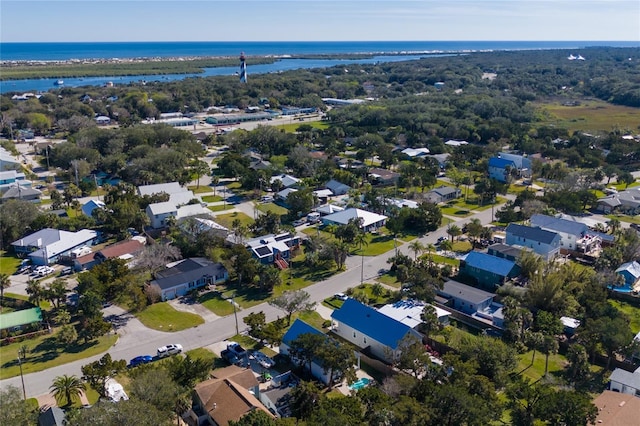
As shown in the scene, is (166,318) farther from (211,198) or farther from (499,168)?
(499,168)

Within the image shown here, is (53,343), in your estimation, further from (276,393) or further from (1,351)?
(276,393)

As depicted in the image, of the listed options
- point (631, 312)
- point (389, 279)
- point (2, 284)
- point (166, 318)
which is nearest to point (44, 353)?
point (166, 318)

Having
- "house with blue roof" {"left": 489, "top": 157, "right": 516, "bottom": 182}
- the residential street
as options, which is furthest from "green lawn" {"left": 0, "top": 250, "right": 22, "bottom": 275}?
"house with blue roof" {"left": 489, "top": 157, "right": 516, "bottom": 182}

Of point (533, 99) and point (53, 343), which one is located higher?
point (533, 99)

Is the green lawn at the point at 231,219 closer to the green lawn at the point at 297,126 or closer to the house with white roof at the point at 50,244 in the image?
the house with white roof at the point at 50,244

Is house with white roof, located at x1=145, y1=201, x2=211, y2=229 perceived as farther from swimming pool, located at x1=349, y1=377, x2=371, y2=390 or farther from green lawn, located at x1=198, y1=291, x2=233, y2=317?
swimming pool, located at x1=349, y1=377, x2=371, y2=390

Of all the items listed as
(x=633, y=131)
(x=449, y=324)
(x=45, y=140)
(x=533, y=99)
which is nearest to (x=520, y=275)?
(x=449, y=324)
